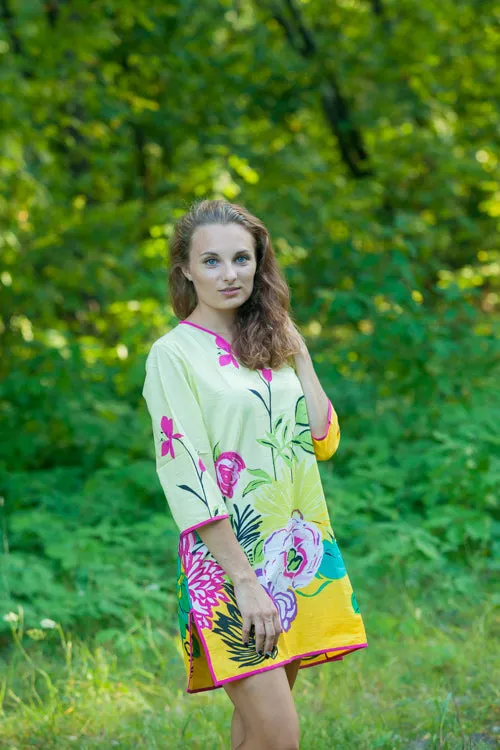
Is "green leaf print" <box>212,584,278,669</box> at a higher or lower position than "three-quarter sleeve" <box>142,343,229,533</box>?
lower

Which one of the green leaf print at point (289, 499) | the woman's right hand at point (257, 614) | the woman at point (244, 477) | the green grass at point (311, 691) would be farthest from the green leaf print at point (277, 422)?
the green grass at point (311, 691)

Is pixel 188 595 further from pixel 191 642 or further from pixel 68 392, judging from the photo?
pixel 68 392

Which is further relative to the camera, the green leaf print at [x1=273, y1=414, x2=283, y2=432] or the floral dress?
the green leaf print at [x1=273, y1=414, x2=283, y2=432]

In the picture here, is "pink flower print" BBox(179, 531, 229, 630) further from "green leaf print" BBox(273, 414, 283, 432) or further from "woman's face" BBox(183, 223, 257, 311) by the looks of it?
"woman's face" BBox(183, 223, 257, 311)

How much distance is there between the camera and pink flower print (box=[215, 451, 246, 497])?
2.19 meters

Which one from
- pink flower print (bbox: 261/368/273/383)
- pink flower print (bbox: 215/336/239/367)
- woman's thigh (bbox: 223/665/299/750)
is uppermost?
pink flower print (bbox: 215/336/239/367)

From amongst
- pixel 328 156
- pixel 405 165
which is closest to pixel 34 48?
pixel 405 165

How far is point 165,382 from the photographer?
2.14 m

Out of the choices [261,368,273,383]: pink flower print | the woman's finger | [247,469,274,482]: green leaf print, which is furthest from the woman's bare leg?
[261,368,273,383]: pink flower print

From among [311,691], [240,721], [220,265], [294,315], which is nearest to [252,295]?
[220,265]

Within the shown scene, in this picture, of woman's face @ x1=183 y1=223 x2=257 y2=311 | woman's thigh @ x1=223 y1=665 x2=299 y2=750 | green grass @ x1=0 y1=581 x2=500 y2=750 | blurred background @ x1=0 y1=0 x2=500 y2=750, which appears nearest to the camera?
woman's thigh @ x1=223 y1=665 x2=299 y2=750

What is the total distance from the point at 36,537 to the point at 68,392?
4.57 ft

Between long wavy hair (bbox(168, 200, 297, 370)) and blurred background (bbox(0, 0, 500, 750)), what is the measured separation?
153 cm

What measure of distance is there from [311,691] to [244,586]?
1.74m
